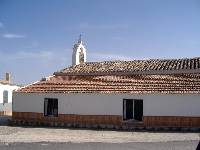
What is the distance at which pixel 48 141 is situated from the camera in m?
19.0

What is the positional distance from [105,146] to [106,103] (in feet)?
28.8

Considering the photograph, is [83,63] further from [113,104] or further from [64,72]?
[113,104]

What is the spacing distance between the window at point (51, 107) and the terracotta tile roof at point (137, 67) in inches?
195

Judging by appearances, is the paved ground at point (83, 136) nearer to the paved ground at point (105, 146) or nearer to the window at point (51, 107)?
the paved ground at point (105, 146)

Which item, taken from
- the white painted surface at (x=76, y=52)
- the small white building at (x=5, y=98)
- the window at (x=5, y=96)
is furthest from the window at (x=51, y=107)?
the window at (x=5, y=96)

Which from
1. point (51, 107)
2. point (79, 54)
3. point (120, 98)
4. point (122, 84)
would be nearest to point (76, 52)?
point (79, 54)

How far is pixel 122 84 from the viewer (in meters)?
27.2

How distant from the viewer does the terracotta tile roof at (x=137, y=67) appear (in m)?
29.0

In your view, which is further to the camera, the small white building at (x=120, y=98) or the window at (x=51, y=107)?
the window at (x=51, y=107)

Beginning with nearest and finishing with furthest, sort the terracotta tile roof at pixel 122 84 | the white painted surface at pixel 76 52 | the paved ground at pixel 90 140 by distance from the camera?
the paved ground at pixel 90 140 → the terracotta tile roof at pixel 122 84 → the white painted surface at pixel 76 52

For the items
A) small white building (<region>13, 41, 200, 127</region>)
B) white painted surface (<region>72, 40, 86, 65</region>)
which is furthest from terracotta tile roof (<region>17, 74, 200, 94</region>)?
white painted surface (<region>72, 40, 86, 65</region>)

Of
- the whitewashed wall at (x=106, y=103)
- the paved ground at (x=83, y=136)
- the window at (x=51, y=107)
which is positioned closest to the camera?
the paved ground at (x=83, y=136)

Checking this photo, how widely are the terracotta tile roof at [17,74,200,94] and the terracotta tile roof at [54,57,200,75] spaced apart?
0.75 metres

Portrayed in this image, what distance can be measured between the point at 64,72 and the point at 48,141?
46.8ft
